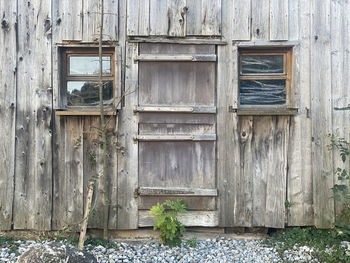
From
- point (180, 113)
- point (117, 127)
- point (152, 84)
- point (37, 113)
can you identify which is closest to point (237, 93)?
point (180, 113)

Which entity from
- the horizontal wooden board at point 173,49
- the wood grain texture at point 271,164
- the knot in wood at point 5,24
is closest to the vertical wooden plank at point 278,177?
the wood grain texture at point 271,164

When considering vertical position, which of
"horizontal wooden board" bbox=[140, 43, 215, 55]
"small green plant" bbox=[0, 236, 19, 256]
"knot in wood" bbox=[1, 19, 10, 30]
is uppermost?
"knot in wood" bbox=[1, 19, 10, 30]

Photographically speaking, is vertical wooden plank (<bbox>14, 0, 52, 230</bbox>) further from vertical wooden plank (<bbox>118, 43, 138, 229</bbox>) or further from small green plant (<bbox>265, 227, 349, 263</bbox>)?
small green plant (<bbox>265, 227, 349, 263</bbox>)

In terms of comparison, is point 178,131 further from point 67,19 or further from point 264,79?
point 67,19

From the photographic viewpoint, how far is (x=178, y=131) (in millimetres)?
4660

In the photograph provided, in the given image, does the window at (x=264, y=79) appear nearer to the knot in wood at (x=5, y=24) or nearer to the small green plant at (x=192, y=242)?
the small green plant at (x=192, y=242)

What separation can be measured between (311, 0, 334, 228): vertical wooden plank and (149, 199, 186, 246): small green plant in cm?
176

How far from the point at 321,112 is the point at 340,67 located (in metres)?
0.63

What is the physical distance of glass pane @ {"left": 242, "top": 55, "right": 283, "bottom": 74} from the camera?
4.81 metres

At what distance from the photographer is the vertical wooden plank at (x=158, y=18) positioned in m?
4.60

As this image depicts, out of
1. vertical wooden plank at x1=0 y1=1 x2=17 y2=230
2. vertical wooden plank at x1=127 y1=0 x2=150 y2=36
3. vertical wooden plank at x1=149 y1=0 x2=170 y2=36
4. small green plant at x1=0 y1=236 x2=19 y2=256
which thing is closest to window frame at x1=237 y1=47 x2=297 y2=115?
vertical wooden plank at x1=149 y1=0 x2=170 y2=36

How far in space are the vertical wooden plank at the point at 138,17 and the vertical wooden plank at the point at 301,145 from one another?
191 cm

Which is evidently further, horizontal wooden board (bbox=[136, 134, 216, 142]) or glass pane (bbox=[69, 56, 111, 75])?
glass pane (bbox=[69, 56, 111, 75])

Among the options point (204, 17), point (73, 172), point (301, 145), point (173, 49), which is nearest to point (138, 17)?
point (173, 49)
